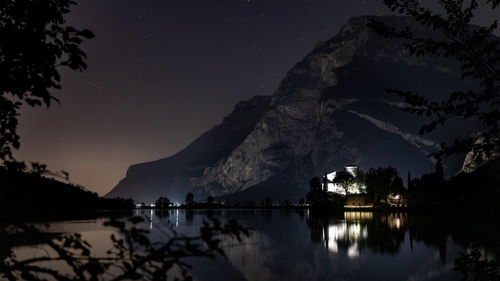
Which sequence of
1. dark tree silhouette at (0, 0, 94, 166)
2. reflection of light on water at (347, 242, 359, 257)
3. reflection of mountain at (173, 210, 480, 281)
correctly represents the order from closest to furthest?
1. dark tree silhouette at (0, 0, 94, 166)
2. reflection of mountain at (173, 210, 480, 281)
3. reflection of light on water at (347, 242, 359, 257)

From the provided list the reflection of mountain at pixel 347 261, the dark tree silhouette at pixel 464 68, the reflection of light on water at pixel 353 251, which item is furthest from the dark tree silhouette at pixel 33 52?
the reflection of light on water at pixel 353 251

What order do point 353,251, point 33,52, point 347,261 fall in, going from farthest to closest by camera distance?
point 353,251 → point 347,261 → point 33,52

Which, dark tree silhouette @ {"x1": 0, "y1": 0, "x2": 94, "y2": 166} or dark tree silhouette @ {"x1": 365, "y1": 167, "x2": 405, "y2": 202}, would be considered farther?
dark tree silhouette @ {"x1": 365, "y1": 167, "x2": 405, "y2": 202}

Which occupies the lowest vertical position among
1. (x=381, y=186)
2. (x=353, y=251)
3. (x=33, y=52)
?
(x=353, y=251)

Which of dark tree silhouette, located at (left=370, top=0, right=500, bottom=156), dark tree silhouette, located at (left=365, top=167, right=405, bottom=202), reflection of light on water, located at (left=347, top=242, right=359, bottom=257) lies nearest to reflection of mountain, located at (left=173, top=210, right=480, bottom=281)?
reflection of light on water, located at (left=347, top=242, right=359, bottom=257)

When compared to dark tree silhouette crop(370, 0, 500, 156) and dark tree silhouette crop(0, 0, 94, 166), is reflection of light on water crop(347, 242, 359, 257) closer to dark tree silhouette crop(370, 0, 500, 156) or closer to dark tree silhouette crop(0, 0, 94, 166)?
dark tree silhouette crop(370, 0, 500, 156)

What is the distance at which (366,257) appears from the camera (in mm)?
39125

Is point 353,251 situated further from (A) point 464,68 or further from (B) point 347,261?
(A) point 464,68

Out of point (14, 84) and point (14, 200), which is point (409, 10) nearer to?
point (14, 84)

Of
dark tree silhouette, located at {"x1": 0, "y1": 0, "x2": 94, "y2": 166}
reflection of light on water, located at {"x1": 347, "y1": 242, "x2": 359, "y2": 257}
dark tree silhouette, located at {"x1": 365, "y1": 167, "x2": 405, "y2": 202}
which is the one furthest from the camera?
dark tree silhouette, located at {"x1": 365, "y1": 167, "x2": 405, "y2": 202}

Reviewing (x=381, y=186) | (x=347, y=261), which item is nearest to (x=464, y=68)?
(x=347, y=261)

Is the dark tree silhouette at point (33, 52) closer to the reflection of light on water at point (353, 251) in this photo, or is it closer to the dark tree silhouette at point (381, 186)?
the reflection of light on water at point (353, 251)

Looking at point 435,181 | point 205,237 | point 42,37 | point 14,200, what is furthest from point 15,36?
point 435,181

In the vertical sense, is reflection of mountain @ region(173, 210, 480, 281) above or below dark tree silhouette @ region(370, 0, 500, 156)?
below
